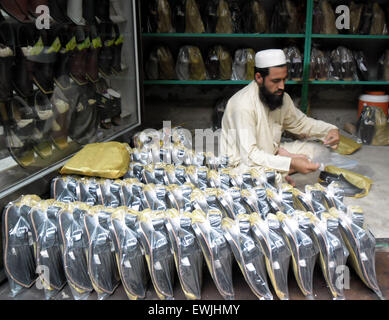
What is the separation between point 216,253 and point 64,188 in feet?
3.12

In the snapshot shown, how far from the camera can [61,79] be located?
2.45 m

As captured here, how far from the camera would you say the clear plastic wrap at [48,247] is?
151 centimetres

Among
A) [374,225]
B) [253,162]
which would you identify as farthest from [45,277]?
[374,225]

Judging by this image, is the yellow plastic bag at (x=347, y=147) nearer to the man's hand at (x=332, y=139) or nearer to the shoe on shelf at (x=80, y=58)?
the man's hand at (x=332, y=139)

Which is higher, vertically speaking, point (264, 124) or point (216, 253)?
point (264, 124)

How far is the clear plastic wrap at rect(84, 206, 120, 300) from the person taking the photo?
1445 millimetres

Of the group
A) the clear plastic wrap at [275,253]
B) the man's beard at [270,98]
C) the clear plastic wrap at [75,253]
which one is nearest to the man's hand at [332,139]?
the man's beard at [270,98]

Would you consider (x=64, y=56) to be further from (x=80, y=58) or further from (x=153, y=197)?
(x=153, y=197)

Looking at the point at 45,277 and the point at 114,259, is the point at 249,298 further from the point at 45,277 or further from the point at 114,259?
the point at 45,277

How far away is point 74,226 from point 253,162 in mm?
1214

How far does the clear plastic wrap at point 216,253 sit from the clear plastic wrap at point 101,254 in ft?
1.12

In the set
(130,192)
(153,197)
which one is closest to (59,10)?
(130,192)

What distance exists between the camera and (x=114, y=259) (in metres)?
1.51

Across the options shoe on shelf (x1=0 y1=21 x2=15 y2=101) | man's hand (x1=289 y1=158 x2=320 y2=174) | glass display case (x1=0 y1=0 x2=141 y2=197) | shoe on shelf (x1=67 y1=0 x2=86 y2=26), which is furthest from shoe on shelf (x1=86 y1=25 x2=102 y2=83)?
man's hand (x1=289 y1=158 x2=320 y2=174)
